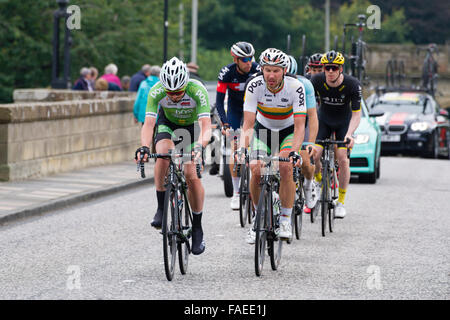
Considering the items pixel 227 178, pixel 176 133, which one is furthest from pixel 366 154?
pixel 176 133

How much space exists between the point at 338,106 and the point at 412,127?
42.9ft

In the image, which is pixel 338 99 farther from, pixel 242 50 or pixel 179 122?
pixel 179 122

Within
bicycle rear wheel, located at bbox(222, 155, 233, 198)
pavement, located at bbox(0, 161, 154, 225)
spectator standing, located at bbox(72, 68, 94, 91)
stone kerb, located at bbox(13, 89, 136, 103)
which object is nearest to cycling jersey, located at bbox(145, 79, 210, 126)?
pavement, located at bbox(0, 161, 154, 225)

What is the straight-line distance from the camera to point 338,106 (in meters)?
11.9

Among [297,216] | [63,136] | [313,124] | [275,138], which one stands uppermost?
[313,124]

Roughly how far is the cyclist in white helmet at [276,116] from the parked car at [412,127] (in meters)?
15.2

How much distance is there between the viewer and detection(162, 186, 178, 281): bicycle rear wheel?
26.1 ft

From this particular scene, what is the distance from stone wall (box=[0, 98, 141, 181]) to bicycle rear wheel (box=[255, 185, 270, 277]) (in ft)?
23.7

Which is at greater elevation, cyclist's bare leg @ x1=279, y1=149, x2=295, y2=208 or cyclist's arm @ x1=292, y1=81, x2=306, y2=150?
cyclist's arm @ x1=292, y1=81, x2=306, y2=150

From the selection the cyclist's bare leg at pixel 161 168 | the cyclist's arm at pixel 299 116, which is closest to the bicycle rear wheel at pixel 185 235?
the cyclist's bare leg at pixel 161 168

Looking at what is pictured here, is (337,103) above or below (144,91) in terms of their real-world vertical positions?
below

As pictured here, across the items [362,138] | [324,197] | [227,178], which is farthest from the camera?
[362,138]

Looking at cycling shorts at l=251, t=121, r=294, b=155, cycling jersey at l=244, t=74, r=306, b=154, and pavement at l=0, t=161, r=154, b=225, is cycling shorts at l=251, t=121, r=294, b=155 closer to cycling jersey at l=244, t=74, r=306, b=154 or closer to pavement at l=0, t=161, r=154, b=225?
cycling jersey at l=244, t=74, r=306, b=154

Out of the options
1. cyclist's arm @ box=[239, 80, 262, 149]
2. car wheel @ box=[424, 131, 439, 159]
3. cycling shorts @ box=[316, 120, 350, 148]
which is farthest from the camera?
car wheel @ box=[424, 131, 439, 159]
